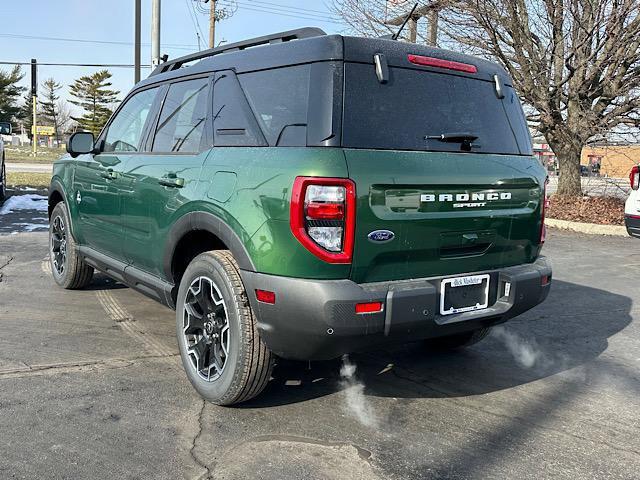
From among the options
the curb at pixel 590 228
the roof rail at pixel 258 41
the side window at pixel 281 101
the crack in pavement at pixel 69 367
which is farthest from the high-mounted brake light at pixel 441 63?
the curb at pixel 590 228


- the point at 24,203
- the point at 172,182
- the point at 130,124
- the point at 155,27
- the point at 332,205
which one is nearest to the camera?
the point at 332,205

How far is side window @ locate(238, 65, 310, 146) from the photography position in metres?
2.91

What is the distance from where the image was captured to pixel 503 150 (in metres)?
3.50

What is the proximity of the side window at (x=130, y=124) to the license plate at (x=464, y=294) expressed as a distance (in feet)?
8.33

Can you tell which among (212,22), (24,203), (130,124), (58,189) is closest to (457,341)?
(130,124)

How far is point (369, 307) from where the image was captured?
2734 millimetres

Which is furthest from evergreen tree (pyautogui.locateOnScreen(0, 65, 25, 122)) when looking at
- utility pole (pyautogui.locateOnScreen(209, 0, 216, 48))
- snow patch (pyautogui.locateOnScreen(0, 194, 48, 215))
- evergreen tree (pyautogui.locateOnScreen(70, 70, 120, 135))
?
snow patch (pyautogui.locateOnScreen(0, 194, 48, 215))

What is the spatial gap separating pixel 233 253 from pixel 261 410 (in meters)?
0.90

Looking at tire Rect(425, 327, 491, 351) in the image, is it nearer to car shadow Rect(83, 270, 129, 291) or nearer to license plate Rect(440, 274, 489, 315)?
license plate Rect(440, 274, 489, 315)

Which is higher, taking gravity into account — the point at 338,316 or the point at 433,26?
the point at 433,26

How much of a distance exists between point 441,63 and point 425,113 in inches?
14.3

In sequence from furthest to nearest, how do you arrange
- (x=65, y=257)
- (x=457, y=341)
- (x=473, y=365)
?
(x=65, y=257) < (x=457, y=341) < (x=473, y=365)

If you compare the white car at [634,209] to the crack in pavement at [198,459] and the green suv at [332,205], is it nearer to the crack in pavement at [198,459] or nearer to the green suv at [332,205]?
the green suv at [332,205]

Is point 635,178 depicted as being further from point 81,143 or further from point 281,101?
point 81,143
